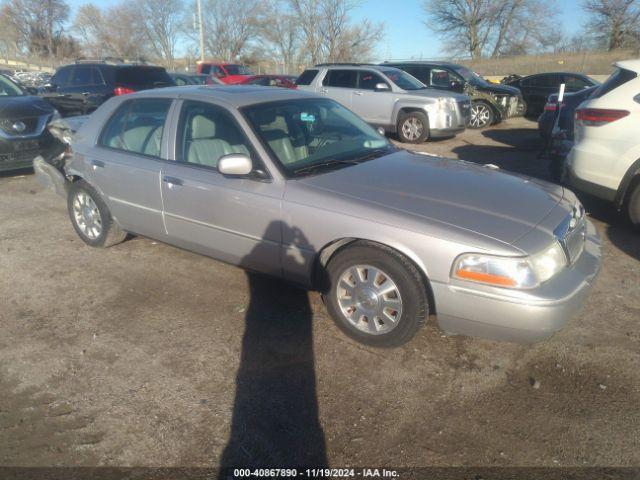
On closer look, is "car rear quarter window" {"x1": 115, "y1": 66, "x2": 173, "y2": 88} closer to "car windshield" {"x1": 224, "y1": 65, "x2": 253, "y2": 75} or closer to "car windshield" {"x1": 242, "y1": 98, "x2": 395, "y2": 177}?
"car windshield" {"x1": 242, "y1": 98, "x2": 395, "y2": 177}

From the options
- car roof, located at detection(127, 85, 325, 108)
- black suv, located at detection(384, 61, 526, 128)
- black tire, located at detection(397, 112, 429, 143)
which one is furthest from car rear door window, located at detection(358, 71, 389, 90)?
car roof, located at detection(127, 85, 325, 108)

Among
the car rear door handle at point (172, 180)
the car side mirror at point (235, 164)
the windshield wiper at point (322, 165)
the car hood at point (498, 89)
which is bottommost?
the car rear door handle at point (172, 180)

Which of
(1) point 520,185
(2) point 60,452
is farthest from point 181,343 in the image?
(1) point 520,185

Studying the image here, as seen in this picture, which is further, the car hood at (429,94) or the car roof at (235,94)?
→ the car hood at (429,94)

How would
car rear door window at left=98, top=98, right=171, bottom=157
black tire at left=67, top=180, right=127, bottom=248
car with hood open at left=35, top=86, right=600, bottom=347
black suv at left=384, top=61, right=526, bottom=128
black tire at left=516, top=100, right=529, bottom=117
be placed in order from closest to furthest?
car with hood open at left=35, top=86, right=600, bottom=347
car rear door window at left=98, top=98, right=171, bottom=157
black tire at left=67, top=180, right=127, bottom=248
black suv at left=384, top=61, right=526, bottom=128
black tire at left=516, top=100, right=529, bottom=117

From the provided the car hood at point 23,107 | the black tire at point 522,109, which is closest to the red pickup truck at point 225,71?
the black tire at point 522,109

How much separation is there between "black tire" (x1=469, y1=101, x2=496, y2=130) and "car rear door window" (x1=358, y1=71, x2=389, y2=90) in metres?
3.54

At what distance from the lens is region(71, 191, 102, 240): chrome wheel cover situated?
4.90 m

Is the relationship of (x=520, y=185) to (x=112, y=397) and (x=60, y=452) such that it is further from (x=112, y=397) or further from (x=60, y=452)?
(x=60, y=452)

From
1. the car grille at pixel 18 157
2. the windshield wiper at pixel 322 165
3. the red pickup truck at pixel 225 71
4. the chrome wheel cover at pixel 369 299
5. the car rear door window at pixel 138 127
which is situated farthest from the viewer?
the red pickup truck at pixel 225 71

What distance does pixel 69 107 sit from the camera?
1138 cm

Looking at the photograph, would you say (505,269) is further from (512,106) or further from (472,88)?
(512,106)

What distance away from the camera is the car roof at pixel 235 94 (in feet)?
12.8

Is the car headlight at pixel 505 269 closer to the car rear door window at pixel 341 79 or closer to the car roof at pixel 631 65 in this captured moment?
the car roof at pixel 631 65
